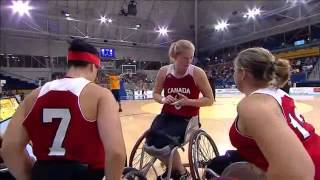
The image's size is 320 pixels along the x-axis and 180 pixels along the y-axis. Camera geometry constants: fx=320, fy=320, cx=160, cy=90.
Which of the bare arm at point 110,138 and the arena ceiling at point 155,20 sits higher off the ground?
the arena ceiling at point 155,20

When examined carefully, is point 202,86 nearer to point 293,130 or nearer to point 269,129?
point 293,130

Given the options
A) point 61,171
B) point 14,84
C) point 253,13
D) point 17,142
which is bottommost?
point 61,171

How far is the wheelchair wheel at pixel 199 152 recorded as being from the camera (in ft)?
7.98

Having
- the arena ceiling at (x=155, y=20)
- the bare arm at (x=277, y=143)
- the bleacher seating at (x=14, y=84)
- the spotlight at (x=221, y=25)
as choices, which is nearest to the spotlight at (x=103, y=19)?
the arena ceiling at (x=155, y=20)

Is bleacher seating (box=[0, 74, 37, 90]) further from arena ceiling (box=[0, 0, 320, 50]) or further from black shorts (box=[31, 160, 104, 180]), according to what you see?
black shorts (box=[31, 160, 104, 180])

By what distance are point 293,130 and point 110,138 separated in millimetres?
823

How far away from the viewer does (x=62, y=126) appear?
148 cm

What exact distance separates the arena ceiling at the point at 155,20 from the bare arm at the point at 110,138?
16.0 meters

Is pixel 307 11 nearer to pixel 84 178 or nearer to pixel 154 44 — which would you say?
pixel 154 44

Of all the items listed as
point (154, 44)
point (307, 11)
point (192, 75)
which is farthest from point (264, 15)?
point (192, 75)

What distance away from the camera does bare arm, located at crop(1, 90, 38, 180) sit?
1602 millimetres

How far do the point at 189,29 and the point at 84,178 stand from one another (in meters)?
23.1

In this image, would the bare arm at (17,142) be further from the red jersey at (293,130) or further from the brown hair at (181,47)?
the brown hair at (181,47)

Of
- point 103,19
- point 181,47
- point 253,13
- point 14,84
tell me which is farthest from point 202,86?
point 14,84
